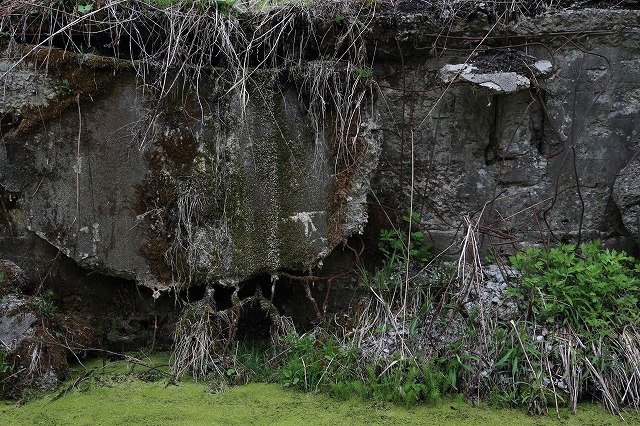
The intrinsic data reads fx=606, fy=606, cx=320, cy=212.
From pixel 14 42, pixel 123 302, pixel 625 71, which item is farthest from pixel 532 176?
pixel 14 42

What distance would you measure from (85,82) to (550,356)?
8.57 ft

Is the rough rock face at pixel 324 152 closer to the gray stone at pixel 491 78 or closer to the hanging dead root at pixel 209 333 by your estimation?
the gray stone at pixel 491 78

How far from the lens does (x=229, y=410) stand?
8.56 ft

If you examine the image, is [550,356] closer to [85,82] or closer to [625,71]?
[625,71]

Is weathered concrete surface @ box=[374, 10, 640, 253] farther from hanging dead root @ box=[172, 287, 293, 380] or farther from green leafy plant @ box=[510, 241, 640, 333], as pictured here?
hanging dead root @ box=[172, 287, 293, 380]

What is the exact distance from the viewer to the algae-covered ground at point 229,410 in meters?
2.51

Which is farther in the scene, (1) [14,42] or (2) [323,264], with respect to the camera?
(2) [323,264]

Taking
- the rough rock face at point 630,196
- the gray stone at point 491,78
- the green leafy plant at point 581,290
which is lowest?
the green leafy plant at point 581,290

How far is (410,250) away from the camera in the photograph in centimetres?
329

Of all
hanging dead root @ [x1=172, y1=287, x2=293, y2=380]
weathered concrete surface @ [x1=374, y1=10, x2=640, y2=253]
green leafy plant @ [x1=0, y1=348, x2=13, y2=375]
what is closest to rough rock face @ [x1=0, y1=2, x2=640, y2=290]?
weathered concrete surface @ [x1=374, y1=10, x2=640, y2=253]

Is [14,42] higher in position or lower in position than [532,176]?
higher

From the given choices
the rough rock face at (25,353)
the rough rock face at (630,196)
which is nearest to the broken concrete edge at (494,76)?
the rough rock face at (630,196)

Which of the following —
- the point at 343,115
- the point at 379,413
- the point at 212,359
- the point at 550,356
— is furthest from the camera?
the point at 343,115

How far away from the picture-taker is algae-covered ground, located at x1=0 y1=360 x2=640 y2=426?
2512mm
